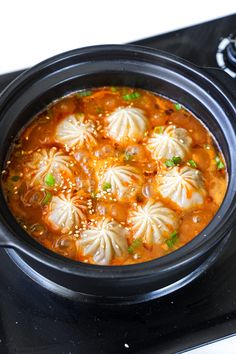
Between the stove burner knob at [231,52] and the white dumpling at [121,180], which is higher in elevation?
the stove burner knob at [231,52]

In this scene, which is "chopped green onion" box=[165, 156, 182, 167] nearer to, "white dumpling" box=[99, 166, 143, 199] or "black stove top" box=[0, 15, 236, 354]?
"white dumpling" box=[99, 166, 143, 199]

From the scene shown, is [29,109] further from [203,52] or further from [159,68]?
[203,52]

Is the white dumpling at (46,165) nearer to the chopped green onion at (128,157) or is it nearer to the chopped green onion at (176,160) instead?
the chopped green onion at (128,157)

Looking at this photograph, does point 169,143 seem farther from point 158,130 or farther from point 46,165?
point 46,165

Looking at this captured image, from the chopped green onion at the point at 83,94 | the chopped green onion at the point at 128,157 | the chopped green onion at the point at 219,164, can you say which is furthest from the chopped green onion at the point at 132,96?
the chopped green onion at the point at 219,164

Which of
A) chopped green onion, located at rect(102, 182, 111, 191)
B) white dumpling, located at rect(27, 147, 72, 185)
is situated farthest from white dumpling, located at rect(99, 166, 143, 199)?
white dumpling, located at rect(27, 147, 72, 185)

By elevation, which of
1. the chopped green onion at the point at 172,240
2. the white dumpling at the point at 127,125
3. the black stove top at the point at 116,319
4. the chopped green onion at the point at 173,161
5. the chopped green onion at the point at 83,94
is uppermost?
the chopped green onion at the point at 83,94

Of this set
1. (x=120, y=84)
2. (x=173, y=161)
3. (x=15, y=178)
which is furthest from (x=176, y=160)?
(x=15, y=178)
